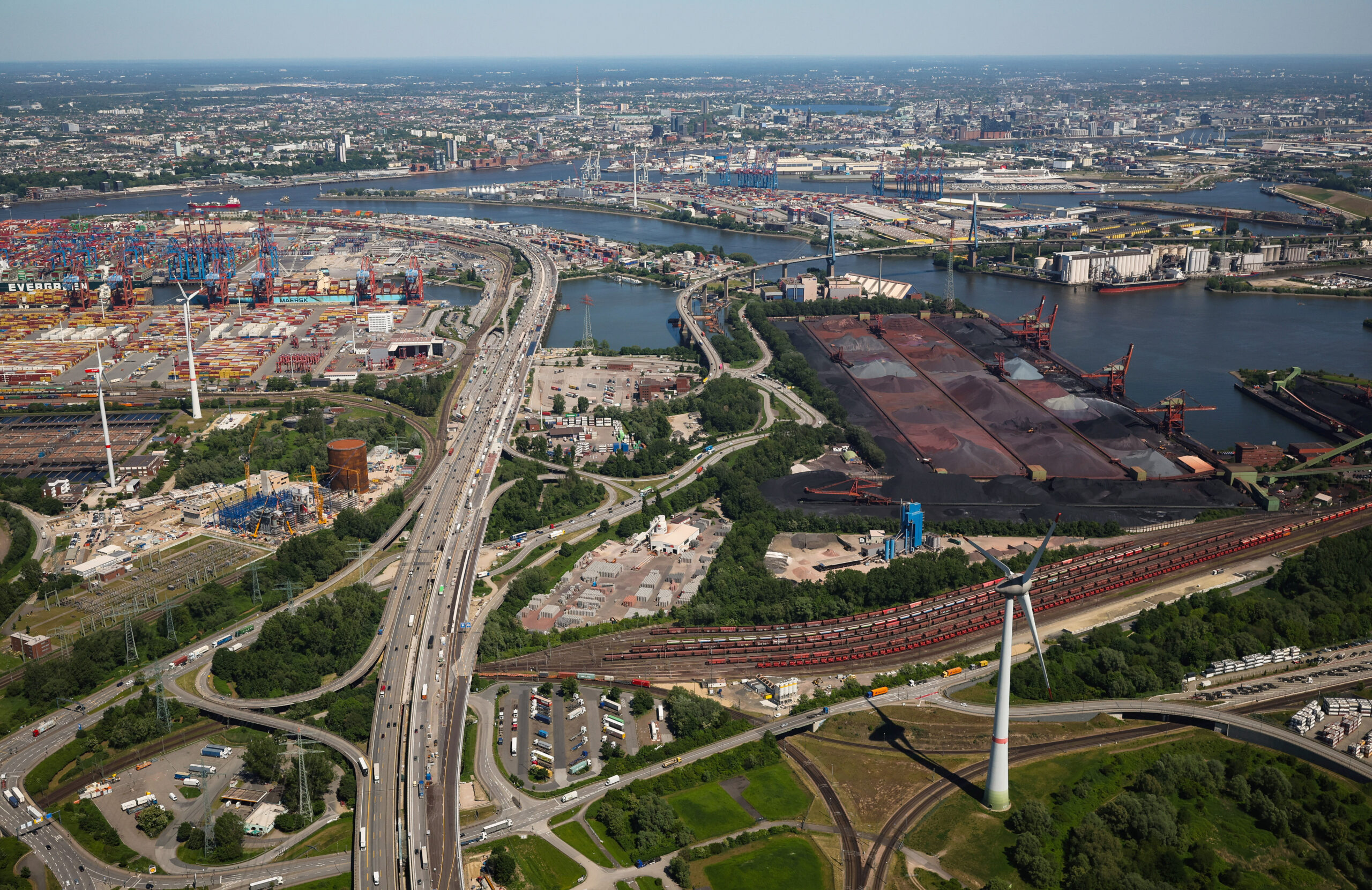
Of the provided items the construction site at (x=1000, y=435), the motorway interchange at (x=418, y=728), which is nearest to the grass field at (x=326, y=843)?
the motorway interchange at (x=418, y=728)

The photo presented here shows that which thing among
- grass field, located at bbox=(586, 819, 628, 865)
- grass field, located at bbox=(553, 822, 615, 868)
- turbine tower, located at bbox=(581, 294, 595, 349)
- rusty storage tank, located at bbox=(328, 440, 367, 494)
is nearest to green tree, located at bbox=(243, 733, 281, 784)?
grass field, located at bbox=(553, 822, 615, 868)

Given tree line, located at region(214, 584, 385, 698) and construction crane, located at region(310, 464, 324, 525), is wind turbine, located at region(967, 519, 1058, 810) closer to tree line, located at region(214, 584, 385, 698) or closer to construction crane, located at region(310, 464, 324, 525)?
tree line, located at region(214, 584, 385, 698)

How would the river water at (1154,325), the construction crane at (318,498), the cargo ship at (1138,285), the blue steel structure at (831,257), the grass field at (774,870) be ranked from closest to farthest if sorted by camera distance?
1. the grass field at (774,870)
2. the construction crane at (318,498)
3. the river water at (1154,325)
4. the cargo ship at (1138,285)
5. the blue steel structure at (831,257)

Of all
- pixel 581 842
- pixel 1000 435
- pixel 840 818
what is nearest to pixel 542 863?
pixel 581 842

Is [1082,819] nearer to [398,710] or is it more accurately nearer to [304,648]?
[398,710]

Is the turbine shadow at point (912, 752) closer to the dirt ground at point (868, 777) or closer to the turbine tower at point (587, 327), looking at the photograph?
the dirt ground at point (868, 777)

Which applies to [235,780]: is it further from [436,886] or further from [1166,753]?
[1166,753]

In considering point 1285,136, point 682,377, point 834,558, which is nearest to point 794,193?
point 682,377
